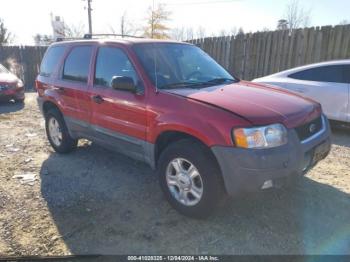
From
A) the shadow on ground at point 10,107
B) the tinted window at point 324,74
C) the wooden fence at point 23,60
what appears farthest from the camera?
the wooden fence at point 23,60

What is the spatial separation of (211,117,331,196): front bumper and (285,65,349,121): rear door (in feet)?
12.7

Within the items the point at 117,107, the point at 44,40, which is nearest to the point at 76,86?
the point at 117,107

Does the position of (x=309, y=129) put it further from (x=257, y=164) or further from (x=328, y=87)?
(x=328, y=87)

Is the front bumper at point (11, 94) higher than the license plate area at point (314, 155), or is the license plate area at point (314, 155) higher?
the license plate area at point (314, 155)

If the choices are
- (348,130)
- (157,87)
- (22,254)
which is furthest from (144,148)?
(348,130)

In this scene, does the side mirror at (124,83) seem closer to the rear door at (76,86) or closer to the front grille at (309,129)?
the rear door at (76,86)

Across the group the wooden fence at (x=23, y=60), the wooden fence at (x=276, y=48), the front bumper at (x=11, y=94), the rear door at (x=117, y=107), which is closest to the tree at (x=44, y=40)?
the wooden fence at (x=23, y=60)

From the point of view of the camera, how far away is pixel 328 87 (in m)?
6.50

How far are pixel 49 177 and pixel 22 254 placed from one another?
71.3 inches

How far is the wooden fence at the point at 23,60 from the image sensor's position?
16.0m

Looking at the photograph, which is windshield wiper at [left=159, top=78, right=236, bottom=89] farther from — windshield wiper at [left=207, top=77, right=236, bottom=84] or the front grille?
the front grille

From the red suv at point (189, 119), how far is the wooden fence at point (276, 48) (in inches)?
228

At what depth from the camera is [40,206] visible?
150 inches

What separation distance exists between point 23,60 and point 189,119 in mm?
15439
